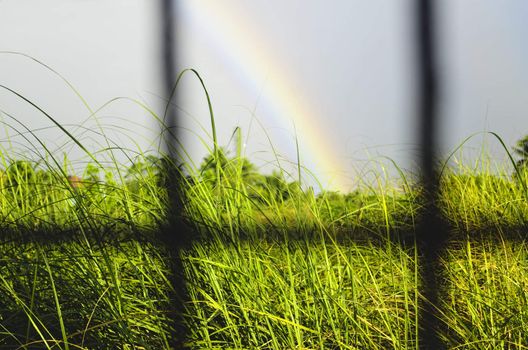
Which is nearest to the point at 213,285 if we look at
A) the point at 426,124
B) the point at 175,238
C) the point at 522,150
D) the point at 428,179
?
the point at 175,238

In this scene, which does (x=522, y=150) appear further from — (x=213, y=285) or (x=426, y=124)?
(x=213, y=285)

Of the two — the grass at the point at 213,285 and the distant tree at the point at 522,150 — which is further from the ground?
the distant tree at the point at 522,150

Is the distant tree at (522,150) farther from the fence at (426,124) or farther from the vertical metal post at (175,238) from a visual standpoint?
the vertical metal post at (175,238)

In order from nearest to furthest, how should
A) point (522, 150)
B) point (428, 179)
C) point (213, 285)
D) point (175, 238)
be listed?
1. point (213, 285)
2. point (175, 238)
3. point (428, 179)
4. point (522, 150)

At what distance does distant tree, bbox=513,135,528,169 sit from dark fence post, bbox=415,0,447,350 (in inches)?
12.2

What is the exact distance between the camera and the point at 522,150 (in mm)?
1798

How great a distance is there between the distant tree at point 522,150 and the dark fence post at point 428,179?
0.31 metres

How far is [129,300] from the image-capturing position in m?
1.07

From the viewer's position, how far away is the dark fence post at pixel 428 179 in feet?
4.01

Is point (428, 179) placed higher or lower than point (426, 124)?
lower

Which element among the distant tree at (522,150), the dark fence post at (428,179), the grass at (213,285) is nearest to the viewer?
the grass at (213,285)

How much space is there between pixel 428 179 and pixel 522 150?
1.28 feet

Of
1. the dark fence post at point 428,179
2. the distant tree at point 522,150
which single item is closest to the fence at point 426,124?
the dark fence post at point 428,179

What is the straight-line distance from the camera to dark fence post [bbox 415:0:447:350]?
122 centimetres
